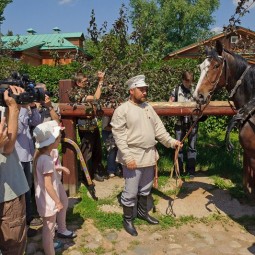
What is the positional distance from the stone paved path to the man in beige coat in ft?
0.86

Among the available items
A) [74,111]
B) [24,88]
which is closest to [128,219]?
[74,111]

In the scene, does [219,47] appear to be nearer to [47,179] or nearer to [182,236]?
[182,236]

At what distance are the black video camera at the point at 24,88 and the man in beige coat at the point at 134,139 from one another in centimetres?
144

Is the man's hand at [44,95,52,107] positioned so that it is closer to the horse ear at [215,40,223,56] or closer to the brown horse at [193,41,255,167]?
the brown horse at [193,41,255,167]

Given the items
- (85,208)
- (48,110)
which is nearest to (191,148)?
(85,208)

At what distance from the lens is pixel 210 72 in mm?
4168

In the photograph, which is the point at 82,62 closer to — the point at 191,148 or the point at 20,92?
the point at 191,148

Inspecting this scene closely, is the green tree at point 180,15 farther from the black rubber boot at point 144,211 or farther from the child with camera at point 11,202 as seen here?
the child with camera at point 11,202

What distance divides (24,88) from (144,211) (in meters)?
2.52

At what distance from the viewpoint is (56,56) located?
6258 millimetres

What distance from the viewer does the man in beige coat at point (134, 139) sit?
4.02m

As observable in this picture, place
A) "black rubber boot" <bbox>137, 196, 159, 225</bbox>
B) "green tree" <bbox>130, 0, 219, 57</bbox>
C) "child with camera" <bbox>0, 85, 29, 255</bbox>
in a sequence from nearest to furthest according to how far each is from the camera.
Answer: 1. "child with camera" <bbox>0, 85, 29, 255</bbox>
2. "black rubber boot" <bbox>137, 196, 159, 225</bbox>
3. "green tree" <bbox>130, 0, 219, 57</bbox>

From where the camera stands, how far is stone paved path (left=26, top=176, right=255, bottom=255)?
379 centimetres

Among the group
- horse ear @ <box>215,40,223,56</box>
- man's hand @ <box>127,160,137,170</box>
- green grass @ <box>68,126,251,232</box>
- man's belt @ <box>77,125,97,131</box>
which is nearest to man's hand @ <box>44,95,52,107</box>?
man's belt @ <box>77,125,97,131</box>
